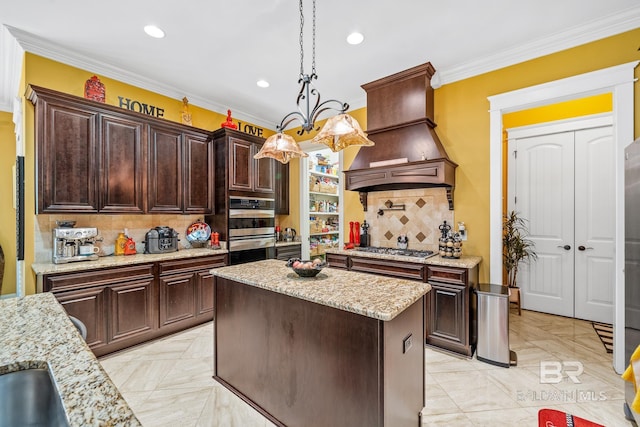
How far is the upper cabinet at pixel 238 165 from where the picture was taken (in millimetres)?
3887

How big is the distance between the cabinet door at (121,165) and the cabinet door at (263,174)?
146 centimetres

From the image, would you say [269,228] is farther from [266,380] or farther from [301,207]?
[266,380]

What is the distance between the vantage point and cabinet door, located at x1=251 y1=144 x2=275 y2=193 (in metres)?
4.24

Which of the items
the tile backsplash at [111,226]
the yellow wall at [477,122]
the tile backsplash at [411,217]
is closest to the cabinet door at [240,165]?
the tile backsplash at [111,226]

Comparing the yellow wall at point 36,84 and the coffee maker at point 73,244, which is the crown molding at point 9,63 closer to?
the yellow wall at point 36,84

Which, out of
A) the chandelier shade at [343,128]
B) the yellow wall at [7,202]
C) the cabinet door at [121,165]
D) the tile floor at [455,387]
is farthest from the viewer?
the yellow wall at [7,202]

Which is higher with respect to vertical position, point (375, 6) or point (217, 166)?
point (375, 6)

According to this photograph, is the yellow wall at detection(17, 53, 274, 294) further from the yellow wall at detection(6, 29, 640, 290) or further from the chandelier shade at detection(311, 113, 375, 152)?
the chandelier shade at detection(311, 113, 375, 152)

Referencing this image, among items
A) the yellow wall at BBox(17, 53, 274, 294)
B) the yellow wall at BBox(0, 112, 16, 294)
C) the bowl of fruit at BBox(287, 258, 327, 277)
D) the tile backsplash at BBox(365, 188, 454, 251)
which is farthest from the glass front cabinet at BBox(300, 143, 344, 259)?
the yellow wall at BBox(0, 112, 16, 294)

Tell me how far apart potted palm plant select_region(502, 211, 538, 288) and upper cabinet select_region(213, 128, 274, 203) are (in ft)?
11.4

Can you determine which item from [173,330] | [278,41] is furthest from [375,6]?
[173,330]

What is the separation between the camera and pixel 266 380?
202cm

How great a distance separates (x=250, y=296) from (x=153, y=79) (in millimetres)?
3102

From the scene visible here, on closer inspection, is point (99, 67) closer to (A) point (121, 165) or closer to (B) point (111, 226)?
(A) point (121, 165)
